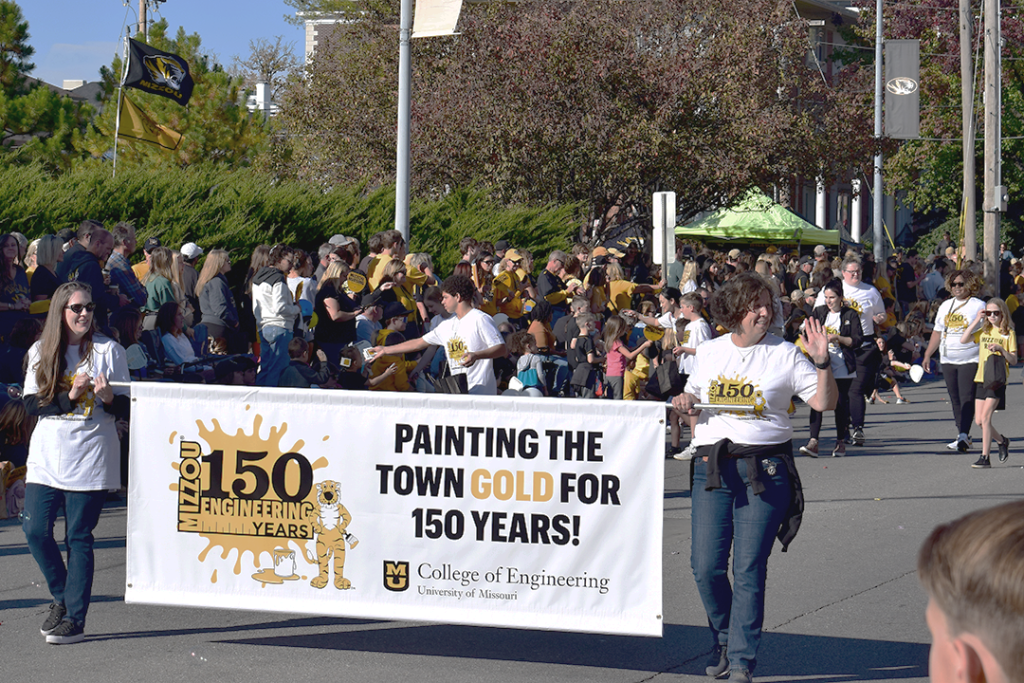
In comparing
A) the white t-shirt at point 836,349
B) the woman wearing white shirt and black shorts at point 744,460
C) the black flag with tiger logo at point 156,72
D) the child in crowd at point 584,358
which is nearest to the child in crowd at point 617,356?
the child in crowd at point 584,358

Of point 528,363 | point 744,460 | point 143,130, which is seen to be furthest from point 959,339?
point 143,130

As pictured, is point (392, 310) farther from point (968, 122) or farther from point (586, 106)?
point (968, 122)

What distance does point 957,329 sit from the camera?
484 inches

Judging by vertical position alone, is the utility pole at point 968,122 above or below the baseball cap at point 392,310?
above

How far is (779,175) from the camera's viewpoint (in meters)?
29.2

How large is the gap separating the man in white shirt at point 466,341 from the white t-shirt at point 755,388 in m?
3.49

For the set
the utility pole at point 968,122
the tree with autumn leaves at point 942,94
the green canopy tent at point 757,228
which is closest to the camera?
the utility pole at point 968,122

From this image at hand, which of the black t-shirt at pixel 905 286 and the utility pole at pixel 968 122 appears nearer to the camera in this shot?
the black t-shirt at pixel 905 286

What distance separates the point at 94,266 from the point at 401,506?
5301 millimetres

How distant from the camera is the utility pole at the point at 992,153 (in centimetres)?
2698

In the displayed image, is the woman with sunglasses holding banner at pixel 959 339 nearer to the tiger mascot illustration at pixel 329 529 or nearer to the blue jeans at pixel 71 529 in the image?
the tiger mascot illustration at pixel 329 529

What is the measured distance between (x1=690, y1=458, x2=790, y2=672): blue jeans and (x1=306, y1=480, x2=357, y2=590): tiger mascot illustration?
1.52 meters

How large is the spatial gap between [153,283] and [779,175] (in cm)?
2044

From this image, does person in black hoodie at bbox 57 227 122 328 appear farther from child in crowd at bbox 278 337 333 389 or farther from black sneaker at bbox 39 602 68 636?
black sneaker at bbox 39 602 68 636
